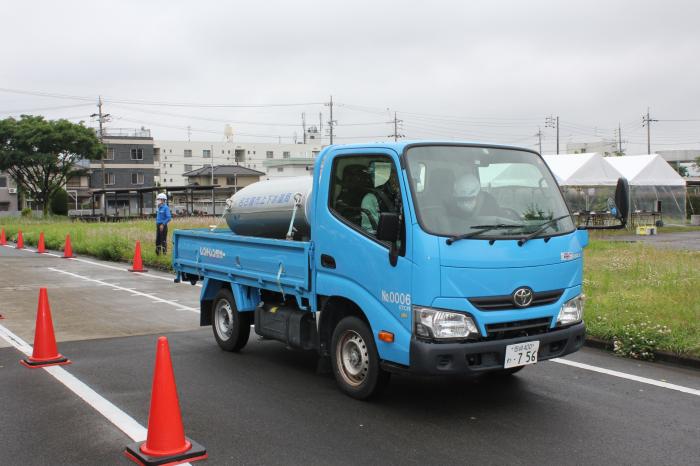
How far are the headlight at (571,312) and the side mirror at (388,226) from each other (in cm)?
159

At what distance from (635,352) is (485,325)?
3416 mm

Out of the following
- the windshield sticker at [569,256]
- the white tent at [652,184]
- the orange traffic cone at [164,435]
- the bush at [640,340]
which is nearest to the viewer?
the orange traffic cone at [164,435]

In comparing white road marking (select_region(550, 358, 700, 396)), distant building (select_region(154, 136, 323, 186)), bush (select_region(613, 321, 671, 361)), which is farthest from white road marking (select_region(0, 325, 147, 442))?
distant building (select_region(154, 136, 323, 186))

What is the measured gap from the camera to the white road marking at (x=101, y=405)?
197 inches

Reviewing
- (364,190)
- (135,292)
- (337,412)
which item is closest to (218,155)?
(135,292)

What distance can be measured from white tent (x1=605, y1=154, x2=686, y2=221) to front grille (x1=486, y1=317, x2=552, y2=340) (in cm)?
2880

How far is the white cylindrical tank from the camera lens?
677 cm

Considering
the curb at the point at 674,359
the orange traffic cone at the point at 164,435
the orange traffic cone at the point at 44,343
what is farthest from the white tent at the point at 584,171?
the orange traffic cone at the point at 164,435

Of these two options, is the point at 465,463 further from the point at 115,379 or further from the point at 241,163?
the point at 241,163

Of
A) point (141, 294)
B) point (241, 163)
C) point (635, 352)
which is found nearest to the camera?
point (635, 352)

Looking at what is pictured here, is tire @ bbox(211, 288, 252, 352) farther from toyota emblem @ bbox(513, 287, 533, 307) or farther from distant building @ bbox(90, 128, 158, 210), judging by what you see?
distant building @ bbox(90, 128, 158, 210)

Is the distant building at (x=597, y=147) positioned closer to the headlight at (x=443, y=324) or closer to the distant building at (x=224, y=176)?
the distant building at (x=224, y=176)

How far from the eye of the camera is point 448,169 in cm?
547

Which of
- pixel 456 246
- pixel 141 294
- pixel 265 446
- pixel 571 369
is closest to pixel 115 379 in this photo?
pixel 265 446
